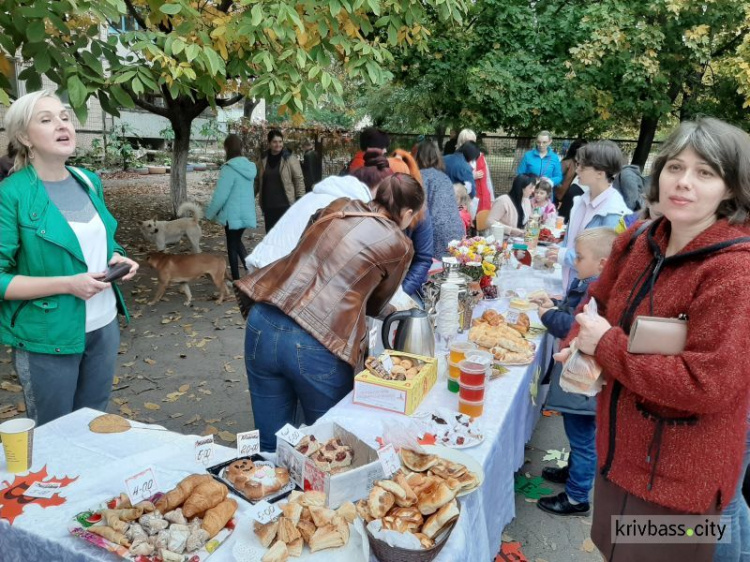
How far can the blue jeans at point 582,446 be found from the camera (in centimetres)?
291

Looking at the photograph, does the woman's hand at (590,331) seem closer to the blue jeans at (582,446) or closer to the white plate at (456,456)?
the white plate at (456,456)

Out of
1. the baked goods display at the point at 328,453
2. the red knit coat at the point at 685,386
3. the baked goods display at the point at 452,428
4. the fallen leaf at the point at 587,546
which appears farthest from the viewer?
the fallen leaf at the point at 587,546

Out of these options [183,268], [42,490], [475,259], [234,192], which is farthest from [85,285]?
[234,192]

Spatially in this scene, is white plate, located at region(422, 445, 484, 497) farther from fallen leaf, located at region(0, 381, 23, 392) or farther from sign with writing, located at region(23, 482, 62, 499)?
fallen leaf, located at region(0, 381, 23, 392)

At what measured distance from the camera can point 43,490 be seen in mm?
1716

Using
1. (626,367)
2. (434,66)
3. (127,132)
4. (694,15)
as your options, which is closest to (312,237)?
(626,367)

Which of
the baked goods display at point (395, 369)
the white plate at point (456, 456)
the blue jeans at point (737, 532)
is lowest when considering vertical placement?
the blue jeans at point (737, 532)

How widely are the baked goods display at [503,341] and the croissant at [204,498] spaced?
1.57 meters

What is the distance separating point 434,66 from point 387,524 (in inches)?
373

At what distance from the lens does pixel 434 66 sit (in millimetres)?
9766

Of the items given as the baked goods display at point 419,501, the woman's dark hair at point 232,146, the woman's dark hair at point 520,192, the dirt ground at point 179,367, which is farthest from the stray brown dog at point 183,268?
the baked goods display at point 419,501

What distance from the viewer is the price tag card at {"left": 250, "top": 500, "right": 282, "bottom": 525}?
4.75 ft

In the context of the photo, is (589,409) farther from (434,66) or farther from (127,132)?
(127,132)

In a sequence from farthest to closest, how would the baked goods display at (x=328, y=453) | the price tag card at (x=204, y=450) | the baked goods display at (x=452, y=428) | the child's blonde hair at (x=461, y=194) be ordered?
the child's blonde hair at (x=461, y=194) → the baked goods display at (x=452, y=428) → the price tag card at (x=204, y=450) → the baked goods display at (x=328, y=453)
